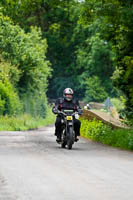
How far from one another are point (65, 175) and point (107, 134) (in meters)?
10.6

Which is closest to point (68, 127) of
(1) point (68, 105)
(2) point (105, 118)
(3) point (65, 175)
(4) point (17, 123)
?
(1) point (68, 105)

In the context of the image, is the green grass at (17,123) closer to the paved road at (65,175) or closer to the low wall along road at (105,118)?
the low wall along road at (105,118)

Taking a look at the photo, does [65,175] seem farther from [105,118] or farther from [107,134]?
[105,118]

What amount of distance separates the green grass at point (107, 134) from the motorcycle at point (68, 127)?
1.90m

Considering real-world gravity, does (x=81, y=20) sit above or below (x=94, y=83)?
above

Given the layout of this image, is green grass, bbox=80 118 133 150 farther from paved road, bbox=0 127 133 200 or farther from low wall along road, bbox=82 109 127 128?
paved road, bbox=0 127 133 200

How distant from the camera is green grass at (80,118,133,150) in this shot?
1839 cm

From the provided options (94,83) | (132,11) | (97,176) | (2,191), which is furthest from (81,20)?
(94,83)

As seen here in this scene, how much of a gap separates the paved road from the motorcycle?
3.45 ft

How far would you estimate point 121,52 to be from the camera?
882 inches

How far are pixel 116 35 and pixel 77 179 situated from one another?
515 inches

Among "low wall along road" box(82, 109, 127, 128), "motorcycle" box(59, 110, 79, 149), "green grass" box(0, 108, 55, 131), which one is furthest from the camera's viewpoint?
"green grass" box(0, 108, 55, 131)

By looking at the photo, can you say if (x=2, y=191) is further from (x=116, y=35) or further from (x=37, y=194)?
(x=116, y=35)

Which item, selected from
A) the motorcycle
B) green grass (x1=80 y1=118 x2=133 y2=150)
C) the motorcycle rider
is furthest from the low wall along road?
the motorcycle
